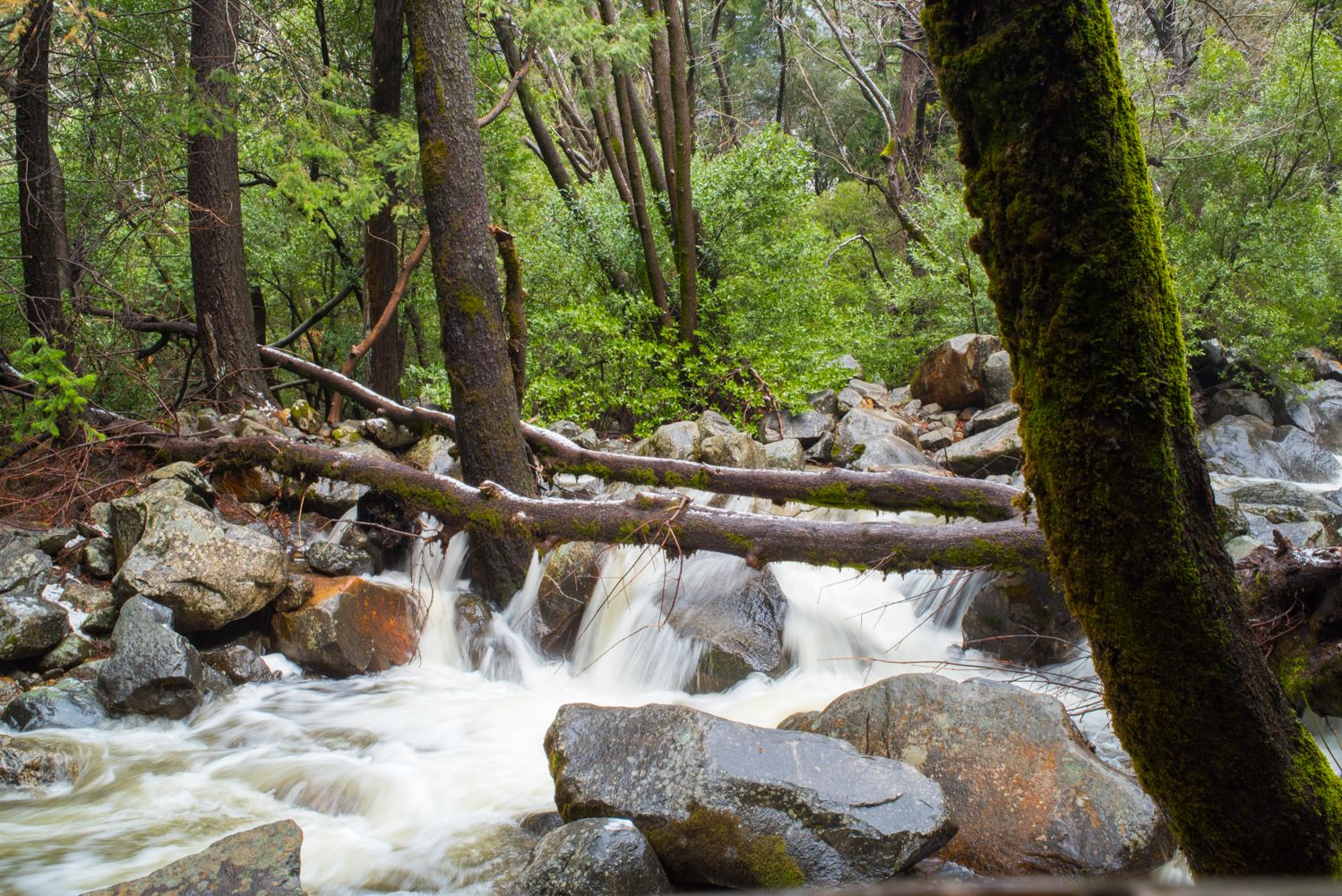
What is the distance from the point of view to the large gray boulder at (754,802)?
3.13 metres

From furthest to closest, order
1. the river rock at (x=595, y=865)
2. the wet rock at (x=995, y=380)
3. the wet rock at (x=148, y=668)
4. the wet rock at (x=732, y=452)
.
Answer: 1. the wet rock at (x=995, y=380)
2. the wet rock at (x=732, y=452)
3. the wet rock at (x=148, y=668)
4. the river rock at (x=595, y=865)

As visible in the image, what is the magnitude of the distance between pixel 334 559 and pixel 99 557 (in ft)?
5.72

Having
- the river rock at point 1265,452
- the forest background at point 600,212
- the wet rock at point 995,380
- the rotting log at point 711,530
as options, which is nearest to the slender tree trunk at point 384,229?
the forest background at point 600,212

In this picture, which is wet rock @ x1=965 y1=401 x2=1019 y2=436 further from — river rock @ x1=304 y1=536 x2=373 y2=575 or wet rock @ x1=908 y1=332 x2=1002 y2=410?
river rock @ x1=304 y1=536 x2=373 y2=575

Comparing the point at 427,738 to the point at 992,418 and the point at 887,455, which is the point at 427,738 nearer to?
the point at 887,455

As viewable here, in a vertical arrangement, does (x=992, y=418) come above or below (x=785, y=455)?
above

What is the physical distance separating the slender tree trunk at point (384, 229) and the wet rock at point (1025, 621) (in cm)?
818

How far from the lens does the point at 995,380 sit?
12727 mm

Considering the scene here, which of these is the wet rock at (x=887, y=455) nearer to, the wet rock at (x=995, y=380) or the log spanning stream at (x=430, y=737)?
the log spanning stream at (x=430, y=737)

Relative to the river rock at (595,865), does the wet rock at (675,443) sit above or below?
above

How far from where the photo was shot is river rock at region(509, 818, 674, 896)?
296 cm

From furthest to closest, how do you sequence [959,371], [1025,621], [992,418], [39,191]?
1. [959,371]
2. [992,418]
3. [39,191]
4. [1025,621]

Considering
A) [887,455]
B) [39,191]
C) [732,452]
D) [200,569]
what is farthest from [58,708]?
[887,455]

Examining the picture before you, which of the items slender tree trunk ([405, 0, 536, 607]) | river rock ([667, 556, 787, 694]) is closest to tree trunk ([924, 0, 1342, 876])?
river rock ([667, 556, 787, 694])
